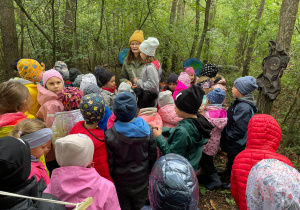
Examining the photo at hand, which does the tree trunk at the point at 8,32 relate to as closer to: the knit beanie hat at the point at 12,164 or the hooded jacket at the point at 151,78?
the hooded jacket at the point at 151,78

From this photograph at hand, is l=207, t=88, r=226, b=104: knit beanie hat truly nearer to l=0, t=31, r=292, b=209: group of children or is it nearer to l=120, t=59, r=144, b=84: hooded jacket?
l=0, t=31, r=292, b=209: group of children

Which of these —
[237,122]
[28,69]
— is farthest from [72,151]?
[237,122]

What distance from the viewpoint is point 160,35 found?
26.2ft

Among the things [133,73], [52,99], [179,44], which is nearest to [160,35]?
[179,44]

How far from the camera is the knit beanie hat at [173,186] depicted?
1.23 m

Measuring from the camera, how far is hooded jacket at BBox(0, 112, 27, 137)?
2047 mm

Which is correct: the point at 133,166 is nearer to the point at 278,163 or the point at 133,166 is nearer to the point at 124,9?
the point at 278,163

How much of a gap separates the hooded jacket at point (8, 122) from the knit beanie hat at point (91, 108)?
29.9 inches

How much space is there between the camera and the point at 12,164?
3.36ft

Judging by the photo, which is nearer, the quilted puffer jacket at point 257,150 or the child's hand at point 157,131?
the quilted puffer jacket at point 257,150

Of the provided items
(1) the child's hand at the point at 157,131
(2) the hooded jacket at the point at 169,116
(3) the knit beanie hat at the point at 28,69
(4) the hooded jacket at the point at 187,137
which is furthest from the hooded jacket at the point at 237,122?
(3) the knit beanie hat at the point at 28,69

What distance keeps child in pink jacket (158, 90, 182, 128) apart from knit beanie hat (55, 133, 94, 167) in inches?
71.6

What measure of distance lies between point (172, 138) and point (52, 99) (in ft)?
6.29

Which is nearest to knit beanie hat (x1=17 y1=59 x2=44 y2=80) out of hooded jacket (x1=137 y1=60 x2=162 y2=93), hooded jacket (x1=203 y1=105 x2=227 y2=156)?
hooded jacket (x1=137 y1=60 x2=162 y2=93)
